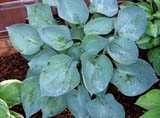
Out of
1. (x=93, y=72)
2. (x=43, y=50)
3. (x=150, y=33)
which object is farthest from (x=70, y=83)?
(x=150, y=33)

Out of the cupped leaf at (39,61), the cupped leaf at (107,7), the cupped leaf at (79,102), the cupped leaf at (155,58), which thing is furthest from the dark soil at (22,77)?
the cupped leaf at (107,7)

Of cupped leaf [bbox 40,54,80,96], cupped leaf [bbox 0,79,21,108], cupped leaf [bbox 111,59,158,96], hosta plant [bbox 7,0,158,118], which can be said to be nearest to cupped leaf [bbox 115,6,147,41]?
hosta plant [bbox 7,0,158,118]

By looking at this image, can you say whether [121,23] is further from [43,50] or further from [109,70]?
[43,50]

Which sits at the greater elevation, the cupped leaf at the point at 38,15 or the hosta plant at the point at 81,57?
the cupped leaf at the point at 38,15

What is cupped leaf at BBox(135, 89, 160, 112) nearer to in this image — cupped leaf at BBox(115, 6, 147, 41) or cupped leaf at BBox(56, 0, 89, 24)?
cupped leaf at BBox(115, 6, 147, 41)

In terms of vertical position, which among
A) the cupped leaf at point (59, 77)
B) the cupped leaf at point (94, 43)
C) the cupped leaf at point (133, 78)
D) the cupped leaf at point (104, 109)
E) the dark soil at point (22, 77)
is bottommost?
the dark soil at point (22, 77)

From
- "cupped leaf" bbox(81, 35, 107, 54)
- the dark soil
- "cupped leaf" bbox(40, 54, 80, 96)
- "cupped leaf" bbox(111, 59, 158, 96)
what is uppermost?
"cupped leaf" bbox(81, 35, 107, 54)

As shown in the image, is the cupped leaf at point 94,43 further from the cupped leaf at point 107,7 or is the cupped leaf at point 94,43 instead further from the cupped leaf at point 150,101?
Result: the cupped leaf at point 150,101
